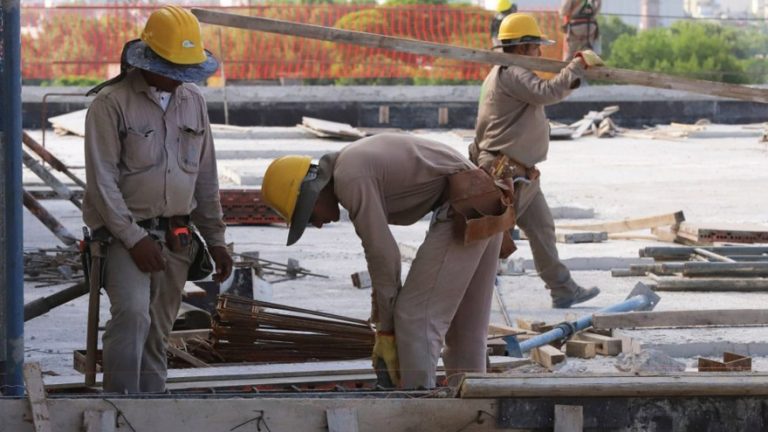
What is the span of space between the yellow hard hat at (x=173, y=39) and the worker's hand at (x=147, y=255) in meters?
0.82

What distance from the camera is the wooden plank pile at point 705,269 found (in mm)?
11188

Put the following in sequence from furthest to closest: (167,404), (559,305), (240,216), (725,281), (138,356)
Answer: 1. (240,216)
2. (725,281)
3. (559,305)
4. (138,356)
5. (167,404)

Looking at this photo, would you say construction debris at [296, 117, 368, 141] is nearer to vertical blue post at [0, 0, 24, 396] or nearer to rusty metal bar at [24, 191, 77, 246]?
rusty metal bar at [24, 191, 77, 246]

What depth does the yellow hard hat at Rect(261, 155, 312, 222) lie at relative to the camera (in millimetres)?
6012

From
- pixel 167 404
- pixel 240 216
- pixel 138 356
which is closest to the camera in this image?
pixel 167 404

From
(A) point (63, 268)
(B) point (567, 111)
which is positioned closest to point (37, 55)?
(B) point (567, 111)

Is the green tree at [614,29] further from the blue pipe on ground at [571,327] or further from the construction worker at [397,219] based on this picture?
the construction worker at [397,219]

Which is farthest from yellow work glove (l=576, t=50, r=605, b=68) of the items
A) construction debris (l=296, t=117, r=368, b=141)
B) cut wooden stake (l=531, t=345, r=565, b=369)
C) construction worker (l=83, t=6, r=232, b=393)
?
construction debris (l=296, t=117, r=368, b=141)

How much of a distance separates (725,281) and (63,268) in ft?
17.3

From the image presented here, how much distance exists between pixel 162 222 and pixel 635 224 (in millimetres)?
8536

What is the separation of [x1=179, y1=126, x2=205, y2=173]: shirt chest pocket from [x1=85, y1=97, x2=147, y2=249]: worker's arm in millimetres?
296

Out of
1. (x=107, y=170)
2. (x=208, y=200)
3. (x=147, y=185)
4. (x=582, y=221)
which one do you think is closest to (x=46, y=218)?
(x=208, y=200)

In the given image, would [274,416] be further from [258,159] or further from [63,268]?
[258,159]

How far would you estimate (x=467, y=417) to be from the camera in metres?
5.15
